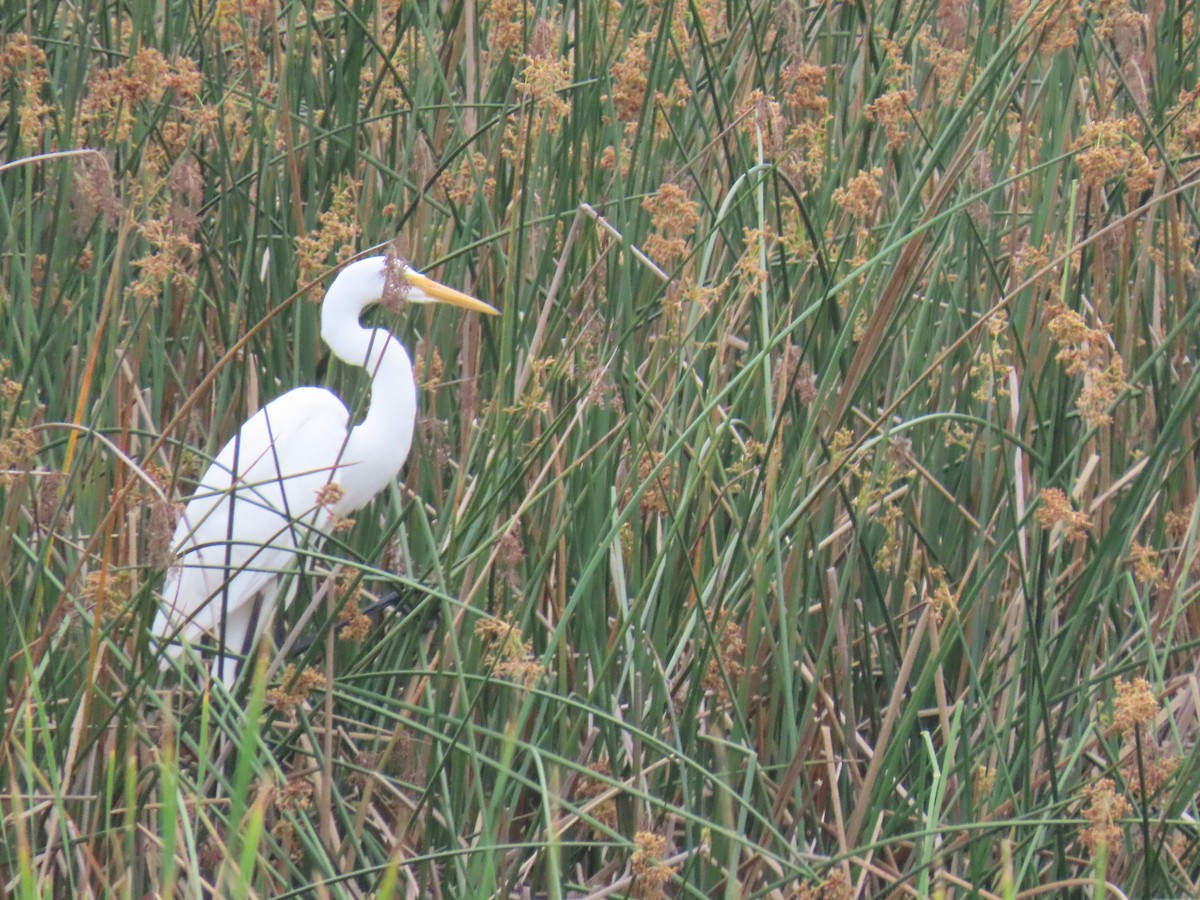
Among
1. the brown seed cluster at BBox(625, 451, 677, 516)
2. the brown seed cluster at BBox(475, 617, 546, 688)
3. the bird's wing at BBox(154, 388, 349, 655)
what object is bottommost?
the bird's wing at BBox(154, 388, 349, 655)

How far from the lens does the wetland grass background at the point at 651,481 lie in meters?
1.38

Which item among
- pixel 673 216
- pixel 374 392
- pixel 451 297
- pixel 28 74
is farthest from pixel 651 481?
pixel 28 74

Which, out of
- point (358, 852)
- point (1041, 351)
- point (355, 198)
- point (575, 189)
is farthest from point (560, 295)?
point (358, 852)

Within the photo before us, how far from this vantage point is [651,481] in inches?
54.9

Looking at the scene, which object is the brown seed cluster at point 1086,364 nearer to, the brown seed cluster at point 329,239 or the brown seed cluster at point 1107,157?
the brown seed cluster at point 1107,157

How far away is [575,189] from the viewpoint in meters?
1.96

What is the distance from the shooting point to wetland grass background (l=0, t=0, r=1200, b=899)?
4.51ft

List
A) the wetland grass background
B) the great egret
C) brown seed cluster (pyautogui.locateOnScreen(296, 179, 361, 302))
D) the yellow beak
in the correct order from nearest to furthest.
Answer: the wetland grass background, brown seed cluster (pyautogui.locateOnScreen(296, 179, 361, 302)), the yellow beak, the great egret

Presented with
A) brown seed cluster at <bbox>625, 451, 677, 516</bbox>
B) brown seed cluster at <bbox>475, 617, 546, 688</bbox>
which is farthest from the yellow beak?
brown seed cluster at <bbox>475, 617, 546, 688</bbox>

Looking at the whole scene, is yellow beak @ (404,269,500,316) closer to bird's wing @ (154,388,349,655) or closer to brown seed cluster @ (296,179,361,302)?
brown seed cluster @ (296,179,361,302)

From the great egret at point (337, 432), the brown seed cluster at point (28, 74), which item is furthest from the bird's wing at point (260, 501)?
the brown seed cluster at point (28, 74)

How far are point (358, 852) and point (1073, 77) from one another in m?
1.32

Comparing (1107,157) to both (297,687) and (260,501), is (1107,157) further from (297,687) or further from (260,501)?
(260,501)

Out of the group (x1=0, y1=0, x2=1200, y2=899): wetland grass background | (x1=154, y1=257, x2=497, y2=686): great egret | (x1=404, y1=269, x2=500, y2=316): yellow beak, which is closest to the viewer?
(x1=0, y1=0, x2=1200, y2=899): wetland grass background
